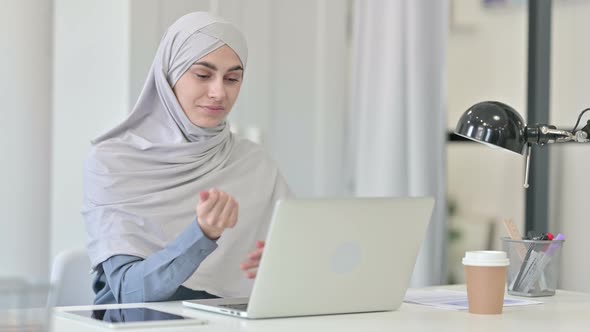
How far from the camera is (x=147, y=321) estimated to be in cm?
153

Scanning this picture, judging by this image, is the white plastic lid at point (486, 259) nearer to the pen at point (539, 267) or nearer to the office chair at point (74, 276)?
the pen at point (539, 267)

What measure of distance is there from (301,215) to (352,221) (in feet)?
0.37

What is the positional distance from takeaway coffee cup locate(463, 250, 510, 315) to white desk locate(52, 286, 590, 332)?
22 mm

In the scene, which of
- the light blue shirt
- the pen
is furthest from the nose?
the pen

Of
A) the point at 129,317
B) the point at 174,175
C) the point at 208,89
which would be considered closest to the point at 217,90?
the point at 208,89

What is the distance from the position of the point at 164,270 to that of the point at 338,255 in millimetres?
472

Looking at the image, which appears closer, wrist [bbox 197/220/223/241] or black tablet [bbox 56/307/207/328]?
black tablet [bbox 56/307/207/328]

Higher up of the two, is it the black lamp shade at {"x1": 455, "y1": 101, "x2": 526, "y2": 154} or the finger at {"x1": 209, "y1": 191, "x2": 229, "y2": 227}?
the black lamp shade at {"x1": 455, "y1": 101, "x2": 526, "y2": 154}

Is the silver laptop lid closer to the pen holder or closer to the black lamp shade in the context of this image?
the black lamp shade

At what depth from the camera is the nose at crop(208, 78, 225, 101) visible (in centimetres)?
238

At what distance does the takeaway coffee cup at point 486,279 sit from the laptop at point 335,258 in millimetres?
106

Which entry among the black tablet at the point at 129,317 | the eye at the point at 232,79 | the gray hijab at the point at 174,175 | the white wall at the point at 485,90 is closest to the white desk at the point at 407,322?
the black tablet at the point at 129,317

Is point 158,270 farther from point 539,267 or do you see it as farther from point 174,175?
point 539,267

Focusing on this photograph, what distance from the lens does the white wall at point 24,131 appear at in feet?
9.49
